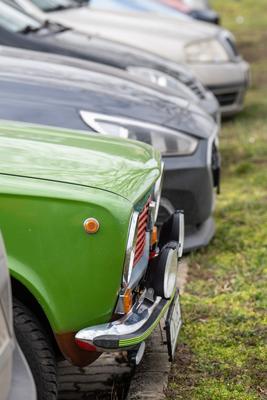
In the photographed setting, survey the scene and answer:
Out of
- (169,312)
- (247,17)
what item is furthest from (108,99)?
(247,17)

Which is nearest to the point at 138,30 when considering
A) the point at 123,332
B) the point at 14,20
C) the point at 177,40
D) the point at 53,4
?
the point at 177,40

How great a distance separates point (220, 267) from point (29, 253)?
2.68 meters

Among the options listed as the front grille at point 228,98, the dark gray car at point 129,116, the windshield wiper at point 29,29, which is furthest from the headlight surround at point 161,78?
the front grille at point 228,98

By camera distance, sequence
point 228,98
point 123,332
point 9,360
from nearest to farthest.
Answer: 1. point 9,360
2. point 123,332
3. point 228,98

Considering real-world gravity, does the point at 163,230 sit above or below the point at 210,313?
above

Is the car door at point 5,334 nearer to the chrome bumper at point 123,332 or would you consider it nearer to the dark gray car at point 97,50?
the chrome bumper at point 123,332

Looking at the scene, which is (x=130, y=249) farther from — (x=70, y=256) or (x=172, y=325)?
(x=172, y=325)

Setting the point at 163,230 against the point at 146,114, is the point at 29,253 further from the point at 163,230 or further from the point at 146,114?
the point at 146,114

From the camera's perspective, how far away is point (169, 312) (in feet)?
13.2

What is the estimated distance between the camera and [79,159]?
3.81 metres

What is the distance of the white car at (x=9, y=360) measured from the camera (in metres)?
2.89

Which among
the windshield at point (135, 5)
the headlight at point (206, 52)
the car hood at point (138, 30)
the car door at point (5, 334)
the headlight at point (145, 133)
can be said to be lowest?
the windshield at point (135, 5)

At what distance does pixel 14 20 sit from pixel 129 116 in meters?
2.26

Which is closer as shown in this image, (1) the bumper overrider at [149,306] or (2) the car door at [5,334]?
(2) the car door at [5,334]
